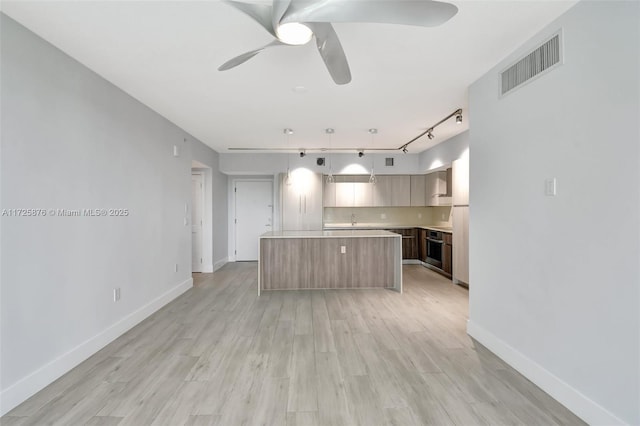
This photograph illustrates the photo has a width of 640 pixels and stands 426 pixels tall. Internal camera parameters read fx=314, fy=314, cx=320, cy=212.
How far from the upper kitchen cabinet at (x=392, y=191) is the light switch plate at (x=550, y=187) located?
5162mm

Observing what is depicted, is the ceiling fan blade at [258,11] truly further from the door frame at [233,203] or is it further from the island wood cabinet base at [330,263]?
the door frame at [233,203]

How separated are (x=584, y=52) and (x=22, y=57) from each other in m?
3.77

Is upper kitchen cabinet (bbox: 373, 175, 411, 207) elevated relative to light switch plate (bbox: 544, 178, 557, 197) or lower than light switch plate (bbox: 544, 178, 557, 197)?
elevated

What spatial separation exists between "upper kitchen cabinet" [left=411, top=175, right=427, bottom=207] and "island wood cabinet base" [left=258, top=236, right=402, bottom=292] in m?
2.55

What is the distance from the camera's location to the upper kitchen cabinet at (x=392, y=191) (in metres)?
7.45

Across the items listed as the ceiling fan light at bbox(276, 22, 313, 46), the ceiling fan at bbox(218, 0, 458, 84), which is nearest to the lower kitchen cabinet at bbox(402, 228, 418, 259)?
the ceiling fan light at bbox(276, 22, 313, 46)

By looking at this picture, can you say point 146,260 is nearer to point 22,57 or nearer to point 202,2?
point 22,57

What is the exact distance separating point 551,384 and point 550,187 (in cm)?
139

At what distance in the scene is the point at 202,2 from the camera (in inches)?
79.4

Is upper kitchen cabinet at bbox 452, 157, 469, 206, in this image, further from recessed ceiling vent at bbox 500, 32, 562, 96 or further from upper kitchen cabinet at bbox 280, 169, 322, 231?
upper kitchen cabinet at bbox 280, 169, 322, 231

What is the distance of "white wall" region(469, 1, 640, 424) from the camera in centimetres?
172

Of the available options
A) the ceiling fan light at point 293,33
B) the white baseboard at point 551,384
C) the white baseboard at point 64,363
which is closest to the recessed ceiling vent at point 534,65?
the ceiling fan light at point 293,33

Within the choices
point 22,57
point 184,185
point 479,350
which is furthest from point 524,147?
point 184,185

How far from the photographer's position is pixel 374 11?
1630mm
